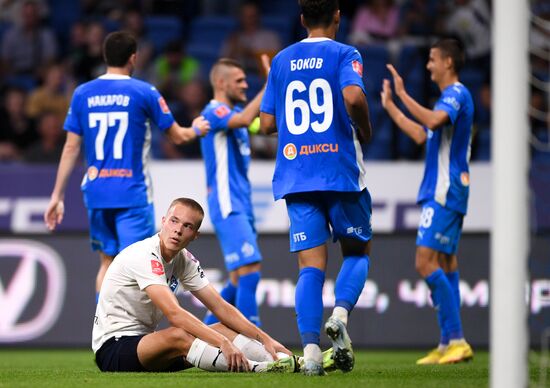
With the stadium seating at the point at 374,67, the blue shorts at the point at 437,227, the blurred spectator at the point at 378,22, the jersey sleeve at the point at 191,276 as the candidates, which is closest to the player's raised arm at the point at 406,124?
the blue shorts at the point at 437,227

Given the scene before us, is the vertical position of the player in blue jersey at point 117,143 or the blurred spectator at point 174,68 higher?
the blurred spectator at point 174,68

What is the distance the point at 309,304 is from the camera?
6109 mm

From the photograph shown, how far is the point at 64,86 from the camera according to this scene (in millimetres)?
13648

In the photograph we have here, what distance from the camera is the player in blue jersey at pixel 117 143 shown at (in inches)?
309

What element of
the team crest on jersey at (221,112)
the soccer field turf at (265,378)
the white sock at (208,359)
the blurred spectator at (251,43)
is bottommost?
the soccer field turf at (265,378)

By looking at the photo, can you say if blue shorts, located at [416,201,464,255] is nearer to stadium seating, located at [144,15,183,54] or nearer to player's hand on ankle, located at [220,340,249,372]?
player's hand on ankle, located at [220,340,249,372]

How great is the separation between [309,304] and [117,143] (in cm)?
238

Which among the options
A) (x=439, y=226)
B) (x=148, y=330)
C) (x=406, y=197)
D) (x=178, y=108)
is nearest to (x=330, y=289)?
(x=406, y=197)

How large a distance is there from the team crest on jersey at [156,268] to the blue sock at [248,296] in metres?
2.73

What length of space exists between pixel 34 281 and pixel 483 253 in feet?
14.1

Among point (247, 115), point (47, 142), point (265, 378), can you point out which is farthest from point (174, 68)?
point (265, 378)

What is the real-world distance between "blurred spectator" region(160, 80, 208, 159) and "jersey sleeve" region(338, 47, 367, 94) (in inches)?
240

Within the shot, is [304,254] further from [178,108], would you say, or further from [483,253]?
[178,108]

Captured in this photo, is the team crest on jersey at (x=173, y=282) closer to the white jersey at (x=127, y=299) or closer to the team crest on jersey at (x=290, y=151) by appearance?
the white jersey at (x=127, y=299)
